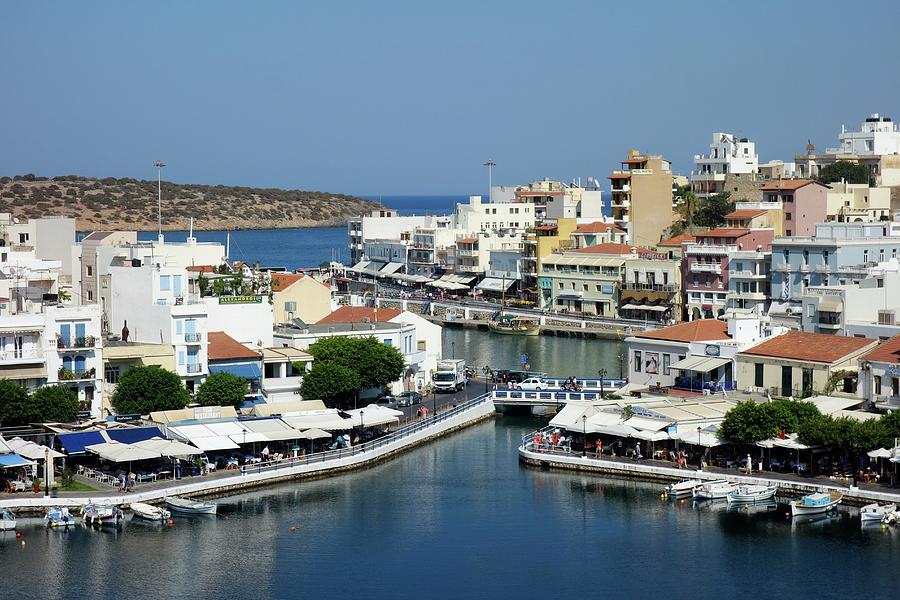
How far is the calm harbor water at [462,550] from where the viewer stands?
35.0 m

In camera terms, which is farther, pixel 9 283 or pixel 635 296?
pixel 635 296

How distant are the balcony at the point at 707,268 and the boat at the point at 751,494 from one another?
4136 centimetres

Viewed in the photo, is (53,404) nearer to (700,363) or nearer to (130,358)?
(130,358)

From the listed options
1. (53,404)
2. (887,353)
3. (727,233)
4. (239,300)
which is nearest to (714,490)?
(887,353)

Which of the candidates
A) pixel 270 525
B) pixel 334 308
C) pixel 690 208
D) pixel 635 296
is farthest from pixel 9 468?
pixel 690 208

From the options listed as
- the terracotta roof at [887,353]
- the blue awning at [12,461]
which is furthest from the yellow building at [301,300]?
the terracotta roof at [887,353]

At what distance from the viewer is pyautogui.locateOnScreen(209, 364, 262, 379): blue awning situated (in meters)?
50.0

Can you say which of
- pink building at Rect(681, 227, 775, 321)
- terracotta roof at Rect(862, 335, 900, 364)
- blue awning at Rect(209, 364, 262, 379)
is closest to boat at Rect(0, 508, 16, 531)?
blue awning at Rect(209, 364, 262, 379)

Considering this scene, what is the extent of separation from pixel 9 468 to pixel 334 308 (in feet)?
82.7

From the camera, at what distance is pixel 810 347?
159ft

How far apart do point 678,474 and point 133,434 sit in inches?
561

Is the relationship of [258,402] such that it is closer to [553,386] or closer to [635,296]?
[553,386]

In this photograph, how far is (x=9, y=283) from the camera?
54062mm

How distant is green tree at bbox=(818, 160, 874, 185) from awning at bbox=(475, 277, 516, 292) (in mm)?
21755
